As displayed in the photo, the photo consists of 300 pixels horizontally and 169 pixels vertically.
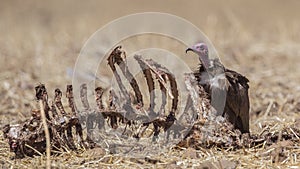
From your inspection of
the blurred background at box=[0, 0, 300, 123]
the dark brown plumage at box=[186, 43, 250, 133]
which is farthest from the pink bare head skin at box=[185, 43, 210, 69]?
the blurred background at box=[0, 0, 300, 123]

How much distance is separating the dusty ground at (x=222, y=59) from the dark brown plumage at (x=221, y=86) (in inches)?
7.0

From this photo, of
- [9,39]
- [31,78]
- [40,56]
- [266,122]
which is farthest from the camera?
[9,39]

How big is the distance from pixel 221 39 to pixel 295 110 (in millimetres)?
2801

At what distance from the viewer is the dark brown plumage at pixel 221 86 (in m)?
2.34

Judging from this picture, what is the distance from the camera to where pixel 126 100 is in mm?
2381

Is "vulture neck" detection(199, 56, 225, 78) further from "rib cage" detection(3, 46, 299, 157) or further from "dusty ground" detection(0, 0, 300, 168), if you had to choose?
"dusty ground" detection(0, 0, 300, 168)

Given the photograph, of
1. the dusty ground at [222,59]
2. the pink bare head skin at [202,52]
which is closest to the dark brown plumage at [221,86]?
the pink bare head skin at [202,52]

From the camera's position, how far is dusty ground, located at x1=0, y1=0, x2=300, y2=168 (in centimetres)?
224

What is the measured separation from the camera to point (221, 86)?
7.61ft

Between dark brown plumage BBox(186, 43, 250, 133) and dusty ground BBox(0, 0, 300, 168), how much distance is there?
0.18m

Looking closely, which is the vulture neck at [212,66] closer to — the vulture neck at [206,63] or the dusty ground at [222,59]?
the vulture neck at [206,63]

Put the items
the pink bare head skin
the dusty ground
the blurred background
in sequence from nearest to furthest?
the dusty ground, the pink bare head skin, the blurred background

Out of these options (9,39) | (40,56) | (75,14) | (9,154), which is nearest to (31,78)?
(40,56)

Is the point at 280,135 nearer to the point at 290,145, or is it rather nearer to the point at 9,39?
the point at 290,145
